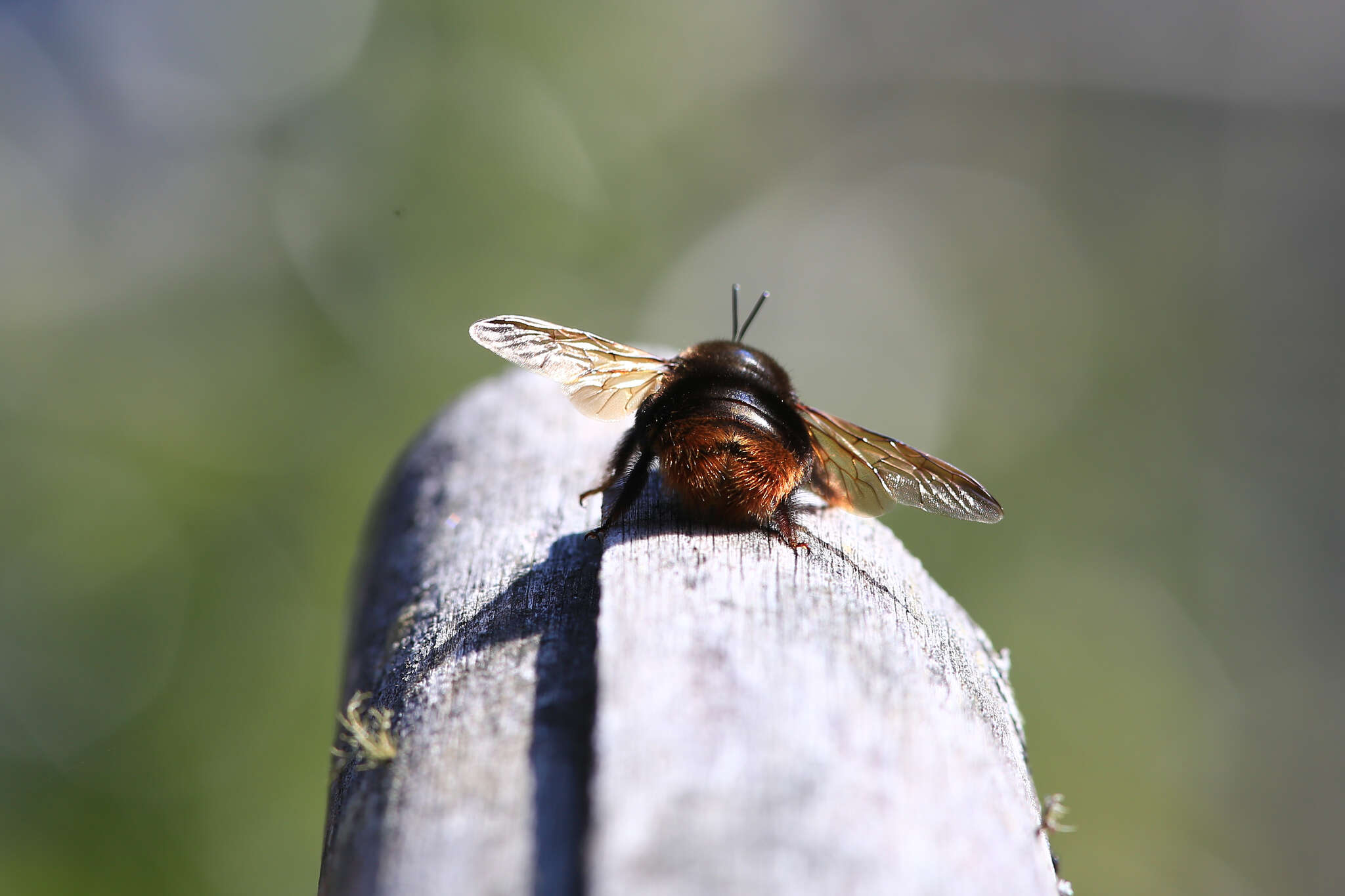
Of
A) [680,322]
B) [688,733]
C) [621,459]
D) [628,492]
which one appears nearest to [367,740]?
[688,733]

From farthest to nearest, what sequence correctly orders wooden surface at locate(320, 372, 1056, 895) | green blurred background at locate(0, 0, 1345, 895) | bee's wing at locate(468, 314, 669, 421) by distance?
1. green blurred background at locate(0, 0, 1345, 895)
2. bee's wing at locate(468, 314, 669, 421)
3. wooden surface at locate(320, 372, 1056, 895)

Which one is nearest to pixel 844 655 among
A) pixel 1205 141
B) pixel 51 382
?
pixel 51 382

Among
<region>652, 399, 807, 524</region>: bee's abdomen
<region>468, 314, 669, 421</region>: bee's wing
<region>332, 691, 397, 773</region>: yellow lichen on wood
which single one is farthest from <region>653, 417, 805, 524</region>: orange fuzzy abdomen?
<region>332, 691, 397, 773</region>: yellow lichen on wood

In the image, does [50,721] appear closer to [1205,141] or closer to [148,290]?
[148,290]

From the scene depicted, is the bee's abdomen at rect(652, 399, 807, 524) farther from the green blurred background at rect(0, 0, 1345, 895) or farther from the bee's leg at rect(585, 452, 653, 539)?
the green blurred background at rect(0, 0, 1345, 895)

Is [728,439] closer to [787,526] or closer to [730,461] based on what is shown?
[730,461]

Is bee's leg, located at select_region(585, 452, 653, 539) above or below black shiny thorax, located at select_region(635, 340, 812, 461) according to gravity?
below
